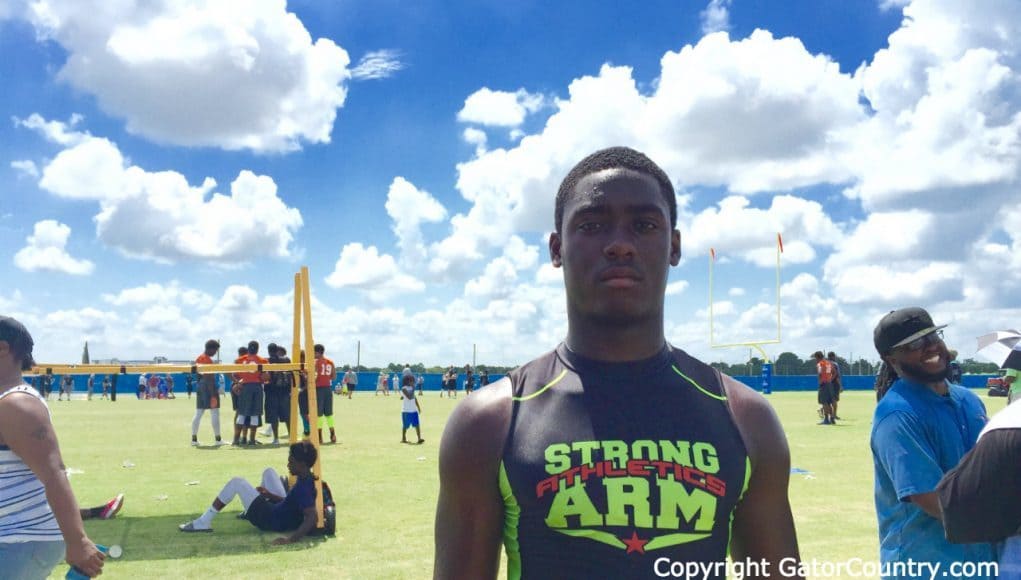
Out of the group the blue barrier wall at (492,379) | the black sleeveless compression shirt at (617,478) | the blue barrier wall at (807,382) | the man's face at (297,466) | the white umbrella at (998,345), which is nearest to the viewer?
Result: the black sleeveless compression shirt at (617,478)

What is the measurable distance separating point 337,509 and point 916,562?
7230mm

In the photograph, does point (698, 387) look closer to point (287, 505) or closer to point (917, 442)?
point (917, 442)

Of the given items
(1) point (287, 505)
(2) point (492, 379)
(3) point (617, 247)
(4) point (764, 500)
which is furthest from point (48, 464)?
(2) point (492, 379)

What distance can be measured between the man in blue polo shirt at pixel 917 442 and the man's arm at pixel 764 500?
1515 mm

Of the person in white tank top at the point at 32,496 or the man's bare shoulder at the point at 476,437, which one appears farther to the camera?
the person in white tank top at the point at 32,496

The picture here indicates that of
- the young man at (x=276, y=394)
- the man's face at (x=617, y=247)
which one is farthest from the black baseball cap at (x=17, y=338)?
the young man at (x=276, y=394)

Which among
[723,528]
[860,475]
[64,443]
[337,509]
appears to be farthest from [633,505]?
[64,443]

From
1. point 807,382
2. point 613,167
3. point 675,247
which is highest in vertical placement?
point 613,167

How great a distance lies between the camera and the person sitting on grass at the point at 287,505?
756 centimetres

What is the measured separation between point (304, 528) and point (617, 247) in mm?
6676

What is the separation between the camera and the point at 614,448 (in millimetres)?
1784

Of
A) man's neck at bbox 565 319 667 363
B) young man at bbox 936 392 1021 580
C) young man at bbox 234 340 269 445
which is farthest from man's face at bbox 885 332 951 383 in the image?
young man at bbox 234 340 269 445

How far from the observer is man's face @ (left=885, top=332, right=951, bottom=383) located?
3330 mm

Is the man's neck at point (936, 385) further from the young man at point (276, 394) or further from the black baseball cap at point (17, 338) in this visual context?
the young man at point (276, 394)
